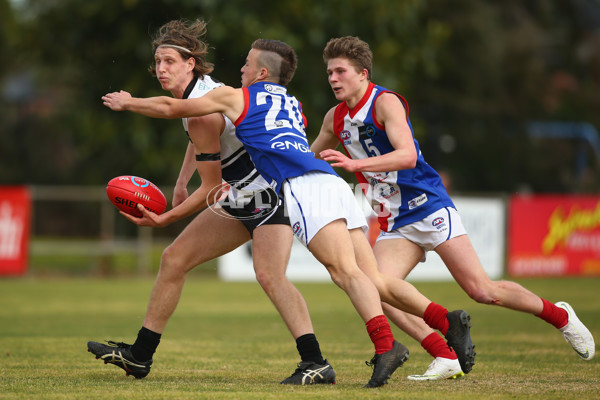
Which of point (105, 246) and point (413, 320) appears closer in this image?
point (413, 320)

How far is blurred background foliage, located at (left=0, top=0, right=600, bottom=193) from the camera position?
2062cm

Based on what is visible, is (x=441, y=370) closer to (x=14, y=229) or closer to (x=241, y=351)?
(x=241, y=351)

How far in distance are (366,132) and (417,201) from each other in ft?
2.01

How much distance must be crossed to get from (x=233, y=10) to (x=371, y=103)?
46.2 feet

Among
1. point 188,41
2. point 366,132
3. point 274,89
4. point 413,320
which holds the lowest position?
point 413,320

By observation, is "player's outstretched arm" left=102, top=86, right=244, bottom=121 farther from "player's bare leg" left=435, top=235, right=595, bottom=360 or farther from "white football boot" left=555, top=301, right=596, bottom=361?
"white football boot" left=555, top=301, right=596, bottom=361

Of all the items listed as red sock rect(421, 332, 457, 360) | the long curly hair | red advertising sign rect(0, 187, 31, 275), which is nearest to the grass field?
red sock rect(421, 332, 457, 360)

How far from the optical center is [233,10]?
19469mm

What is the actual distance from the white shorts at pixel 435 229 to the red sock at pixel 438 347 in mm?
629

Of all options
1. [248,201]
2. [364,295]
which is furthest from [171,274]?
[364,295]

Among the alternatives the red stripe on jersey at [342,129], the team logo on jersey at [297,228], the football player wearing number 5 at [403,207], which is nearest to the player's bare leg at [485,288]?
the football player wearing number 5 at [403,207]

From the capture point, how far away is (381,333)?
546cm

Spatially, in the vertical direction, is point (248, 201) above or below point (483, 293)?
above

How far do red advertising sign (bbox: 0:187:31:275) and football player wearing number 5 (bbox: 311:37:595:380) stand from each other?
12.6 m
